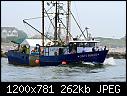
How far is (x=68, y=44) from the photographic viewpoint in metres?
48.0

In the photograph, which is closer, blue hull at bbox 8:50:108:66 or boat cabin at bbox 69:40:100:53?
blue hull at bbox 8:50:108:66

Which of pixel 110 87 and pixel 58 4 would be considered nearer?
pixel 110 87

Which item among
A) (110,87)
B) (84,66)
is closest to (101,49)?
(84,66)

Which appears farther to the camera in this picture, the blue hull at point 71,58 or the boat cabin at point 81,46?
the boat cabin at point 81,46

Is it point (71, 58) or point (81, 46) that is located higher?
point (81, 46)

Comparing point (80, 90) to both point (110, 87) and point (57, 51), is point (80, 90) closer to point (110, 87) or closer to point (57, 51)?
point (110, 87)

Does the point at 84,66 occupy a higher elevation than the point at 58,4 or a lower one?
lower

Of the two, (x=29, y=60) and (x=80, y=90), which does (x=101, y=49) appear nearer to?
(x=29, y=60)

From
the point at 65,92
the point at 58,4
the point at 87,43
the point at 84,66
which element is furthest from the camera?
the point at 58,4

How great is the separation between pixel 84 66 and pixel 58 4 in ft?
31.9

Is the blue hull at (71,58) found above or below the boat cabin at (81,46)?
below

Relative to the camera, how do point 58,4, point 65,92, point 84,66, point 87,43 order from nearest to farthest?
point 65,92 < point 84,66 < point 87,43 < point 58,4

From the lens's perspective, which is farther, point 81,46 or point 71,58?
point 81,46

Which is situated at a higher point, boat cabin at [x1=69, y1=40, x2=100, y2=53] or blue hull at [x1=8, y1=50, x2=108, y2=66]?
boat cabin at [x1=69, y1=40, x2=100, y2=53]
